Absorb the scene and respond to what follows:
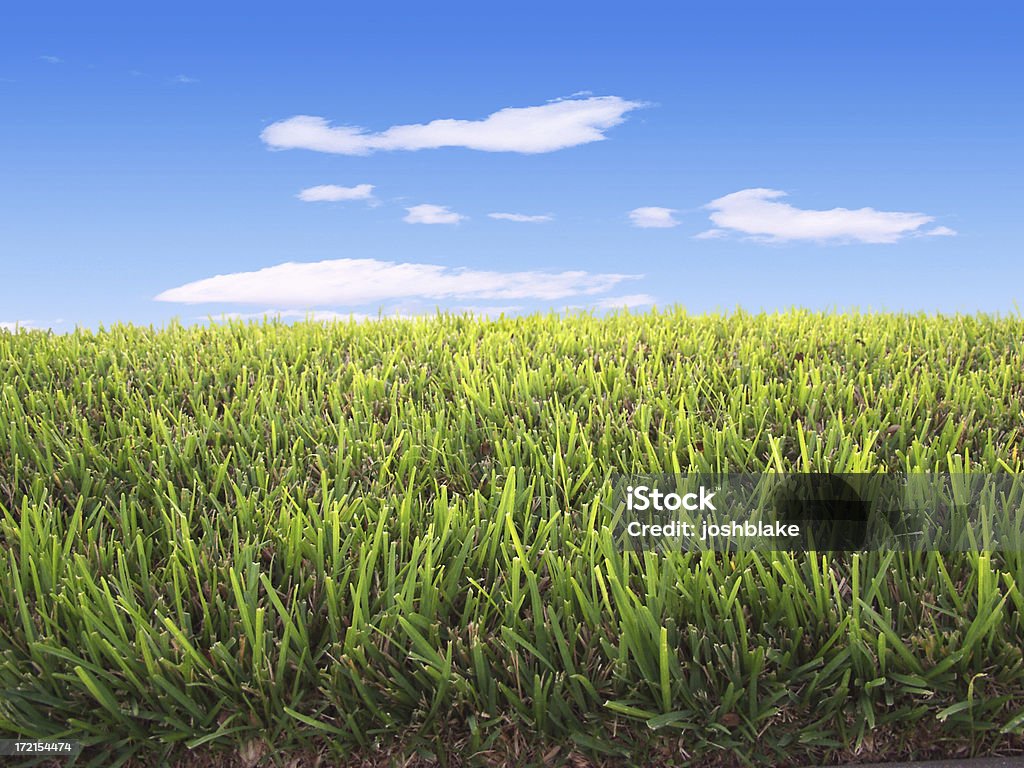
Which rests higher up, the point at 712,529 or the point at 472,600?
the point at 712,529

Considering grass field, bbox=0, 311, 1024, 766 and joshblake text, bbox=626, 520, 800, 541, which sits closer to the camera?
grass field, bbox=0, 311, 1024, 766

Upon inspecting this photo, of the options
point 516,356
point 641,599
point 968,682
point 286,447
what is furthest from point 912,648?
point 516,356

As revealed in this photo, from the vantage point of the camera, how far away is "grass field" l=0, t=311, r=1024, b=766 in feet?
6.29

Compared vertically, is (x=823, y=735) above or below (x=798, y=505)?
below

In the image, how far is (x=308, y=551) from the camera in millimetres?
2307

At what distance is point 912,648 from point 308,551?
1537mm

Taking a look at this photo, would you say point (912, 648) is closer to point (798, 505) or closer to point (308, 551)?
point (798, 505)

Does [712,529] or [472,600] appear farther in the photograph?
[712,529]

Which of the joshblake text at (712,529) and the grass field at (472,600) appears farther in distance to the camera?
the joshblake text at (712,529)

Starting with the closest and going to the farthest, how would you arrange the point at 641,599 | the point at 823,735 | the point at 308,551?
the point at 823,735 < the point at 641,599 < the point at 308,551

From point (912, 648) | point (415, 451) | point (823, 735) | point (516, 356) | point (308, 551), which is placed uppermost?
point (516, 356)

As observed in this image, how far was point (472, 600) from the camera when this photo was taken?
2.12m

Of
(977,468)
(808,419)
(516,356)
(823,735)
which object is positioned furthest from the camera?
(516,356)

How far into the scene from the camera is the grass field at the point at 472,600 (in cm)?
192
